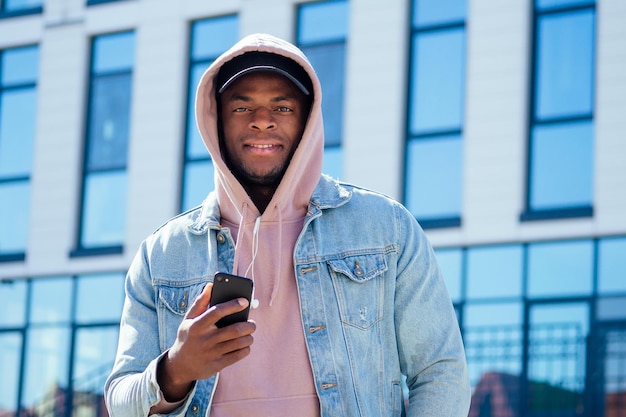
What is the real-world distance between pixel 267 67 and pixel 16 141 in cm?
1557

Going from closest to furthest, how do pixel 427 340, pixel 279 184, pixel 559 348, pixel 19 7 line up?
1. pixel 427 340
2. pixel 279 184
3. pixel 559 348
4. pixel 19 7

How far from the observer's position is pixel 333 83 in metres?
15.8

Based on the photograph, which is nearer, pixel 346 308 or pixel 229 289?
pixel 229 289

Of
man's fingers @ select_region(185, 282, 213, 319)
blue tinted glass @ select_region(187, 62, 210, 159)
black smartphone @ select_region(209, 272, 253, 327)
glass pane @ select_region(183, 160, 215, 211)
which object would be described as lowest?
man's fingers @ select_region(185, 282, 213, 319)

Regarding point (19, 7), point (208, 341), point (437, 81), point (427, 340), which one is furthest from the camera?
point (19, 7)

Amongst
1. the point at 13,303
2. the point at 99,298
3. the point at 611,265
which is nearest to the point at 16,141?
the point at 13,303

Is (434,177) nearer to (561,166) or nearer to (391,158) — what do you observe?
(391,158)

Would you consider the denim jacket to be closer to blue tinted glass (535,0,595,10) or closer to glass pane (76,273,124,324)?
blue tinted glass (535,0,595,10)

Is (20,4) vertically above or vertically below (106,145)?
above

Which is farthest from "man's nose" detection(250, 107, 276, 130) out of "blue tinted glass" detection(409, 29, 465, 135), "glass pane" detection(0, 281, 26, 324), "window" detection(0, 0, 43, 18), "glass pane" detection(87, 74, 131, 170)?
"window" detection(0, 0, 43, 18)

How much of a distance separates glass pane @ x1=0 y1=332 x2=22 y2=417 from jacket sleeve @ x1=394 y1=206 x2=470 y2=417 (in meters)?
15.2

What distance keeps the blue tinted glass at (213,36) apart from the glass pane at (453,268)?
425cm

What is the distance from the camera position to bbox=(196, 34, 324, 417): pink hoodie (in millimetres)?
2877

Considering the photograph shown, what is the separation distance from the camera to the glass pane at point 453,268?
14.7m
